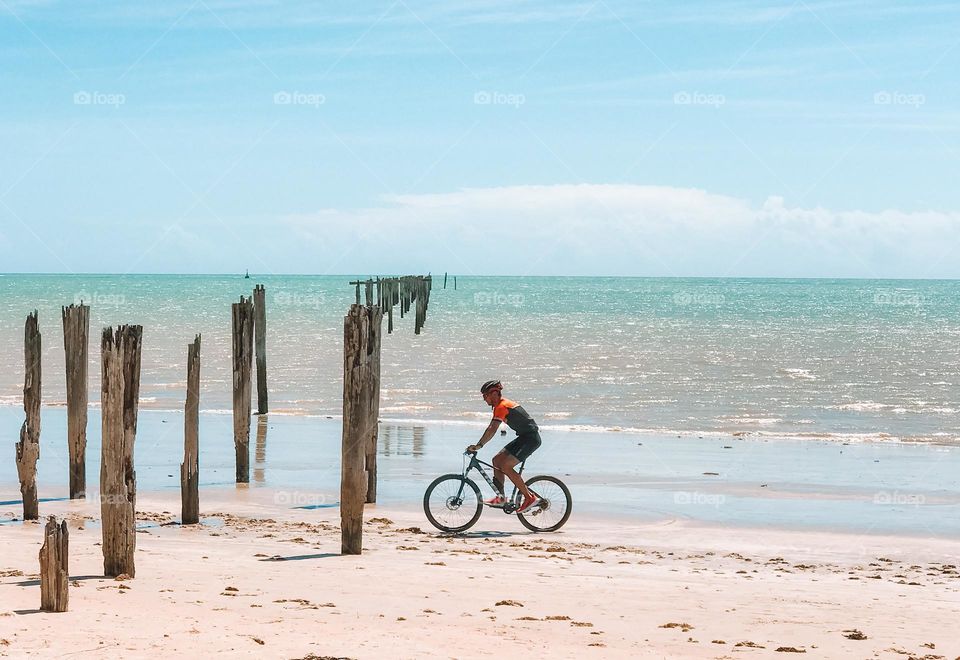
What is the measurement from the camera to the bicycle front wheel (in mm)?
12344

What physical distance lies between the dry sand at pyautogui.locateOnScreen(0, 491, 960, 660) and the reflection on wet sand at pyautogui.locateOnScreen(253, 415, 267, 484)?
329cm

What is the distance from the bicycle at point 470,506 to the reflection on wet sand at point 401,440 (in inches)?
230

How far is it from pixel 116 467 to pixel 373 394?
125 inches

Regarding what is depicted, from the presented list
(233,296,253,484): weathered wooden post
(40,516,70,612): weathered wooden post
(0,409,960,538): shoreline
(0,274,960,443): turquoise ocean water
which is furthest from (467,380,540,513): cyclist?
(0,274,960,443): turquoise ocean water

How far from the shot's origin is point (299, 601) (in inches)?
325

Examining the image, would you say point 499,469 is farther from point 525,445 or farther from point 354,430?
point 354,430

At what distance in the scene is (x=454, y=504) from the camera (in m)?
12.3

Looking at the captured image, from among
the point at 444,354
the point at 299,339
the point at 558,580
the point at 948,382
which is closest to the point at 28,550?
the point at 558,580

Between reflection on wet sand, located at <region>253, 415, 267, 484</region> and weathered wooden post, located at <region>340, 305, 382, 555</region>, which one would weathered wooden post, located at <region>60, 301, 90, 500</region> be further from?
weathered wooden post, located at <region>340, 305, 382, 555</region>

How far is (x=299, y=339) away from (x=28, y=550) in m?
39.8

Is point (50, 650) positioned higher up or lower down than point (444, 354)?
lower down

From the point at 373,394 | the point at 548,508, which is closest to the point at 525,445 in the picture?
the point at 548,508

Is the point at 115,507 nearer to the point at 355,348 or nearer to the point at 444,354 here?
the point at 355,348

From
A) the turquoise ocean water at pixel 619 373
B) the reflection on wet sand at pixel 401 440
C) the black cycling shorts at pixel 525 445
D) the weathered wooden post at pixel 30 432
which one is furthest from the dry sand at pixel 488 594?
the turquoise ocean water at pixel 619 373
